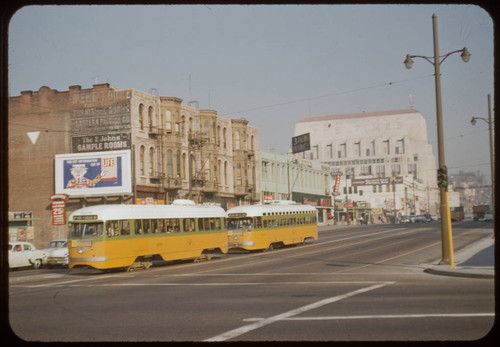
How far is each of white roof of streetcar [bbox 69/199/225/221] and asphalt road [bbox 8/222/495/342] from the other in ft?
10.2

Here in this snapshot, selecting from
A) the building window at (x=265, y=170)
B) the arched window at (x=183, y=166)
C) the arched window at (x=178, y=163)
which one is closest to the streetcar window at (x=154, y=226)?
the arched window at (x=178, y=163)

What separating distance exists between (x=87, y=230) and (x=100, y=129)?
29801 mm

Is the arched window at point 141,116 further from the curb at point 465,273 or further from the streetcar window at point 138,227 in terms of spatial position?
the curb at point 465,273

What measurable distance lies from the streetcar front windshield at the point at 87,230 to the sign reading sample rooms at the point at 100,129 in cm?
2710

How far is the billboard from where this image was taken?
52.4 meters

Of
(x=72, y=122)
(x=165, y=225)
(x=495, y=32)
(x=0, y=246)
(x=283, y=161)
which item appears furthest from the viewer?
(x=283, y=161)

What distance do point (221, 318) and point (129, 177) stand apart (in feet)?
133

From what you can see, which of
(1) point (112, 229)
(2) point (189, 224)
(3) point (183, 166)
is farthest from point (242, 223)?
(3) point (183, 166)

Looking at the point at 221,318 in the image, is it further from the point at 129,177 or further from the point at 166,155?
the point at 166,155

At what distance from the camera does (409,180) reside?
196000 millimetres

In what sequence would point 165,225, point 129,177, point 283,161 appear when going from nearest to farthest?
point 165,225 < point 129,177 < point 283,161

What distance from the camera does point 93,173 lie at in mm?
53188

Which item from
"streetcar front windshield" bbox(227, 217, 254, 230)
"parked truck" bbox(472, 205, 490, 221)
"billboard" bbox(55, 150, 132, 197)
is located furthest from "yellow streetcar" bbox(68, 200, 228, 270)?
"parked truck" bbox(472, 205, 490, 221)

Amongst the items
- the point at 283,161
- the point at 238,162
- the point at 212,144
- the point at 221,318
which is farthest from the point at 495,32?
the point at 283,161
